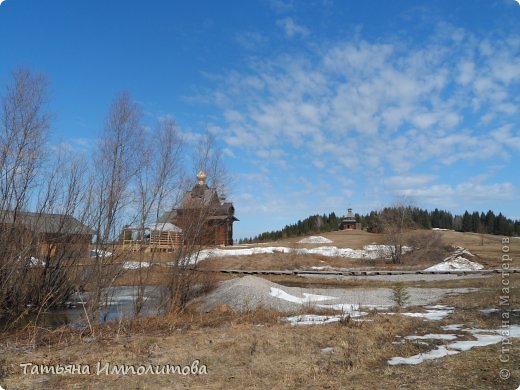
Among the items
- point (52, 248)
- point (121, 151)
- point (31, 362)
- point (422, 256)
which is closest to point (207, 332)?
point (31, 362)

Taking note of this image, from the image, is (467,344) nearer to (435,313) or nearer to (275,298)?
(435,313)

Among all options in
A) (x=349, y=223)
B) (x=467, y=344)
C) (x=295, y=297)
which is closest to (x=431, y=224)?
(x=349, y=223)

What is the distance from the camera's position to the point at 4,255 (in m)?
14.4

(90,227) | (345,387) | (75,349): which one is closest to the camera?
(345,387)

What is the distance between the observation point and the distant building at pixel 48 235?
1566cm

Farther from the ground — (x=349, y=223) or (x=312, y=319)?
(x=349, y=223)

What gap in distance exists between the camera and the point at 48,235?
18.1 metres

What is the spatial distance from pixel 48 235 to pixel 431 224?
79.2 meters

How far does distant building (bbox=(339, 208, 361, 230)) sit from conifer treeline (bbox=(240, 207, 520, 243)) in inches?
51.8

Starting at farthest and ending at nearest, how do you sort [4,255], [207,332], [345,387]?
[4,255] → [207,332] → [345,387]

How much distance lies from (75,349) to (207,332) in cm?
300

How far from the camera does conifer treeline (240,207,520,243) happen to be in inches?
2579

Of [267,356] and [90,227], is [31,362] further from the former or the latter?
[90,227]

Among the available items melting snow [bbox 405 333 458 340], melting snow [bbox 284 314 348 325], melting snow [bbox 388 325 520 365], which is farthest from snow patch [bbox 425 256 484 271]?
melting snow [bbox 405 333 458 340]
